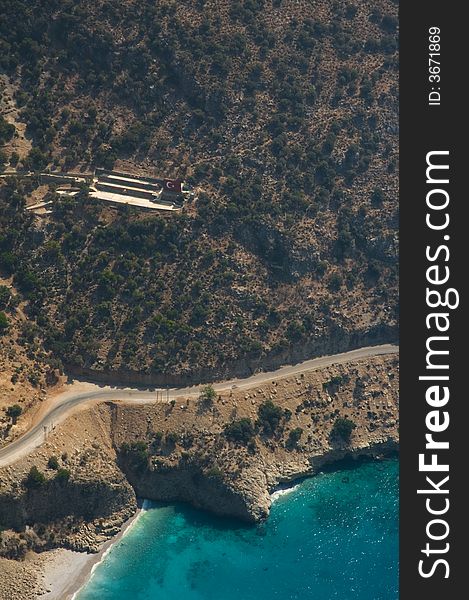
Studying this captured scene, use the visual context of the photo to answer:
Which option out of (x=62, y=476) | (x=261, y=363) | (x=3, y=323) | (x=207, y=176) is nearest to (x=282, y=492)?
(x=261, y=363)

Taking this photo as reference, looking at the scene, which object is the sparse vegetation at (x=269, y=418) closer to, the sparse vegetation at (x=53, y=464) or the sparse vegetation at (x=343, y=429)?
the sparse vegetation at (x=343, y=429)

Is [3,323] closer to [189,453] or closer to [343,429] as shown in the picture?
[189,453]

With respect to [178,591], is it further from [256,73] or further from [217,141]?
[256,73]

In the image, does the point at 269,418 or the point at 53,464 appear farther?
the point at 269,418

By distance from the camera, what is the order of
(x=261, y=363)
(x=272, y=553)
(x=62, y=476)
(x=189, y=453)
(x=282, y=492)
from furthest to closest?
(x=261, y=363), (x=282, y=492), (x=189, y=453), (x=272, y=553), (x=62, y=476)

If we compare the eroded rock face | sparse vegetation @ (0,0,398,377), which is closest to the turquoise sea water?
the eroded rock face

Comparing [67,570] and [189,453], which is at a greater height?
[189,453]
